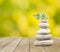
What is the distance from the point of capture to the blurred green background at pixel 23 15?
3061 mm

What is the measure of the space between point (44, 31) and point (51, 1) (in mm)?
1604

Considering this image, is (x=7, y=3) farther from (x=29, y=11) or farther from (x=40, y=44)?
(x=40, y=44)

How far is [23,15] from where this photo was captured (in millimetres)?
3084

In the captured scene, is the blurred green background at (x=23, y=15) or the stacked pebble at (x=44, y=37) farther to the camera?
the blurred green background at (x=23, y=15)

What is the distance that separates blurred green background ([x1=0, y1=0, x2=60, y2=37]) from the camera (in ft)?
10.0

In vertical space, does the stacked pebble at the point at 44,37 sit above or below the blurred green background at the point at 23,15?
below

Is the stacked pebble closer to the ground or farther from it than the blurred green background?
closer to the ground

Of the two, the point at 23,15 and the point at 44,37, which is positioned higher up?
the point at 23,15

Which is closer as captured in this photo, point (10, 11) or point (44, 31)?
point (44, 31)

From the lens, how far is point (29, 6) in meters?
3.07

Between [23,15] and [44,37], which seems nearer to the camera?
[44,37]

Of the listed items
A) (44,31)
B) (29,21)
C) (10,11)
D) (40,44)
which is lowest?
(40,44)

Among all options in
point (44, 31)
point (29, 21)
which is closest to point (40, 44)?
point (44, 31)

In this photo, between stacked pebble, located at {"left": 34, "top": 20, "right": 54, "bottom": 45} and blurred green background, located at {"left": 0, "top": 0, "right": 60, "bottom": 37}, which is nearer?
stacked pebble, located at {"left": 34, "top": 20, "right": 54, "bottom": 45}
